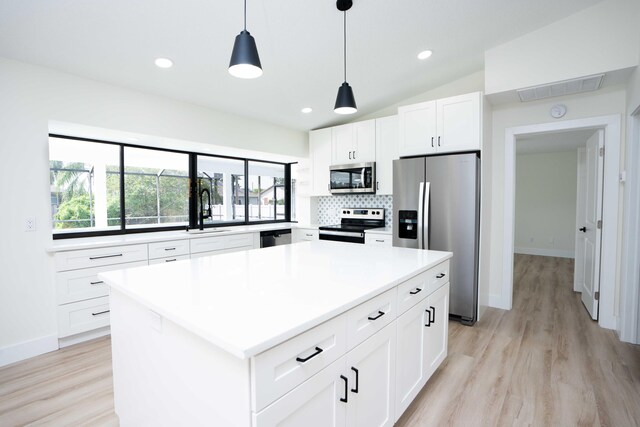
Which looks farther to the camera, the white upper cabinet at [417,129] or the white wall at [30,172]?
the white upper cabinet at [417,129]

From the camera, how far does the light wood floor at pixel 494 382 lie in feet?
6.05

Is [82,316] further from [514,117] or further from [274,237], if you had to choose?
[514,117]

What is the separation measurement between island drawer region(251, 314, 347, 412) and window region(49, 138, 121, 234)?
133 inches

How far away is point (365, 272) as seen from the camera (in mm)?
1642

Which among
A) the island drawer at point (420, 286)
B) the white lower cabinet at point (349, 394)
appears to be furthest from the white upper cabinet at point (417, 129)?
the white lower cabinet at point (349, 394)

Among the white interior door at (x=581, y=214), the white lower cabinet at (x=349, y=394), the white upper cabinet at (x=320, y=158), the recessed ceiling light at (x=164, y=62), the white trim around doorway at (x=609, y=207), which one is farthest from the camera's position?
the white upper cabinet at (x=320, y=158)

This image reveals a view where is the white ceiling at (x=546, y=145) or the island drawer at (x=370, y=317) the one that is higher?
the white ceiling at (x=546, y=145)

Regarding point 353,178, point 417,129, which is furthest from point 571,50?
point 353,178

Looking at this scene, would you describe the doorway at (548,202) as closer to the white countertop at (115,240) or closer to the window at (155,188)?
the white countertop at (115,240)

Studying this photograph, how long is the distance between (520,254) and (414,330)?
674cm

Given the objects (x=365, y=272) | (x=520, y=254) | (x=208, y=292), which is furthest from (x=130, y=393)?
(x=520, y=254)

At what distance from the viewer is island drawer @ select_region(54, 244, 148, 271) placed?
8.86ft

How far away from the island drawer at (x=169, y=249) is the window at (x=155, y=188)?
2.10 feet

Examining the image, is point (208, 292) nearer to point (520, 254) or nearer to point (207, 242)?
point (207, 242)
